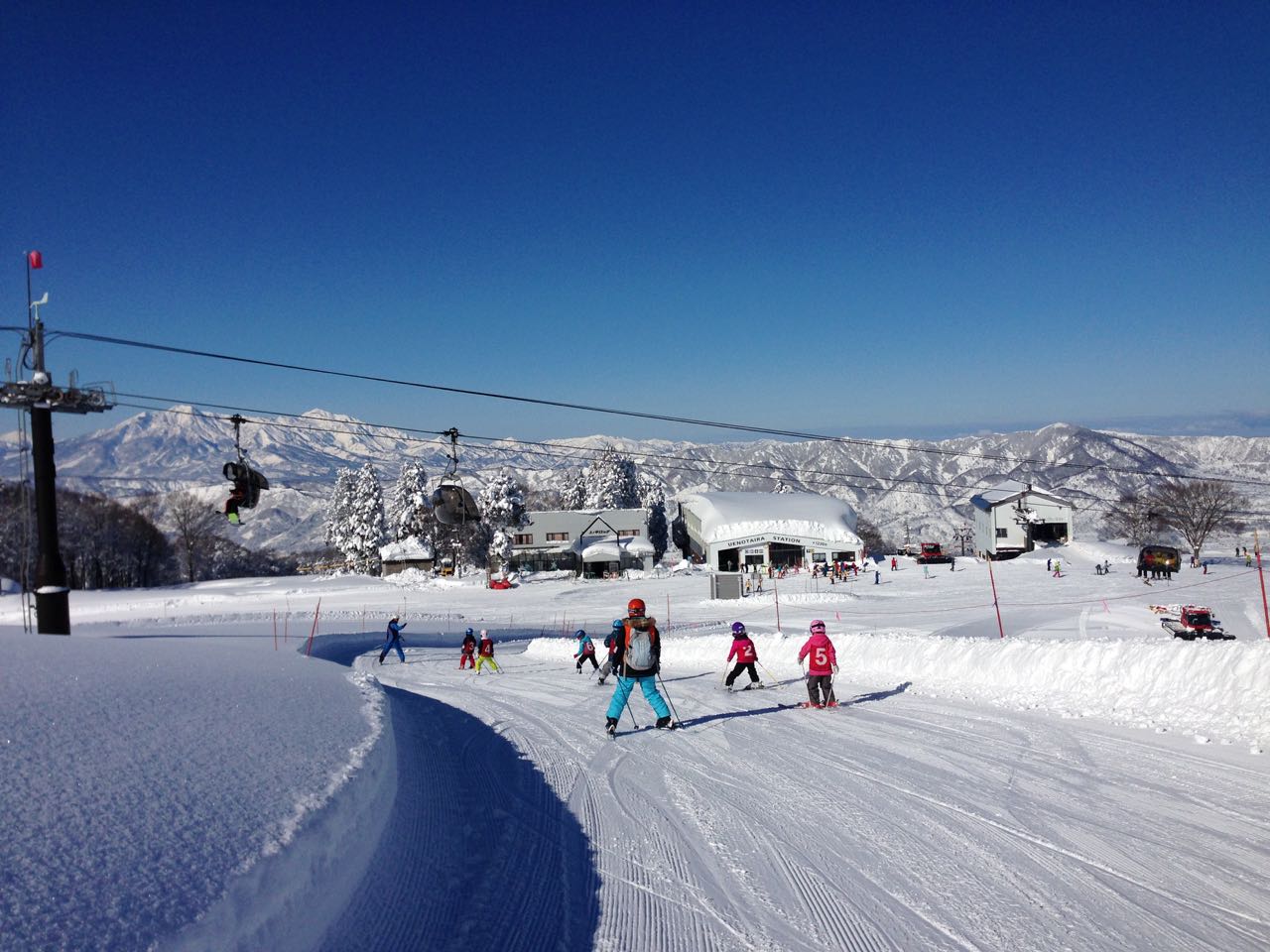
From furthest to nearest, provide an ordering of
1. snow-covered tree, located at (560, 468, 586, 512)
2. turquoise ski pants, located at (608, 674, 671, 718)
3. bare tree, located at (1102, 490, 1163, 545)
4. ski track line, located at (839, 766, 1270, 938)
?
snow-covered tree, located at (560, 468, 586, 512)
bare tree, located at (1102, 490, 1163, 545)
turquoise ski pants, located at (608, 674, 671, 718)
ski track line, located at (839, 766, 1270, 938)

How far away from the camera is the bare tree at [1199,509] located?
6475 centimetres

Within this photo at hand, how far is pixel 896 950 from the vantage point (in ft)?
13.1

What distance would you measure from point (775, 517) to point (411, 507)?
36.2 meters

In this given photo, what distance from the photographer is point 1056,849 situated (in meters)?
5.32

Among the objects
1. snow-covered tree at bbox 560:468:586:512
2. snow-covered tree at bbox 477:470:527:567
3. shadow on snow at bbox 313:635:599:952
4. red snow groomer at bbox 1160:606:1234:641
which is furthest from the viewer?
snow-covered tree at bbox 560:468:586:512

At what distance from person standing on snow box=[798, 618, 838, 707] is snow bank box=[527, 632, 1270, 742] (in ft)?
5.90

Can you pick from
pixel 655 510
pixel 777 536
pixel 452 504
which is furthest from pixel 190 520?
pixel 452 504

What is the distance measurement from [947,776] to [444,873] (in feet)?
15.2

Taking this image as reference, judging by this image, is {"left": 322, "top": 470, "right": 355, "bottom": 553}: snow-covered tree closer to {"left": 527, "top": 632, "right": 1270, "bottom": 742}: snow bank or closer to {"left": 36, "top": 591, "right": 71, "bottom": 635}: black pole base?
{"left": 36, "top": 591, "right": 71, "bottom": 635}: black pole base

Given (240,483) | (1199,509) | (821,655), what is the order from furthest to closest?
1. (1199,509)
2. (240,483)
3. (821,655)

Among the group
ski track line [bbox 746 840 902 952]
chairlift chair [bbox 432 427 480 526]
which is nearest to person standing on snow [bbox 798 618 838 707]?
ski track line [bbox 746 840 902 952]

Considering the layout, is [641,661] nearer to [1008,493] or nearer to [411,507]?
[411,507]

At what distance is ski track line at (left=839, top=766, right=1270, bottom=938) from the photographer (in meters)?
4.36

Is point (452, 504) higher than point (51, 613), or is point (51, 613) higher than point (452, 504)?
point (452, 504)
